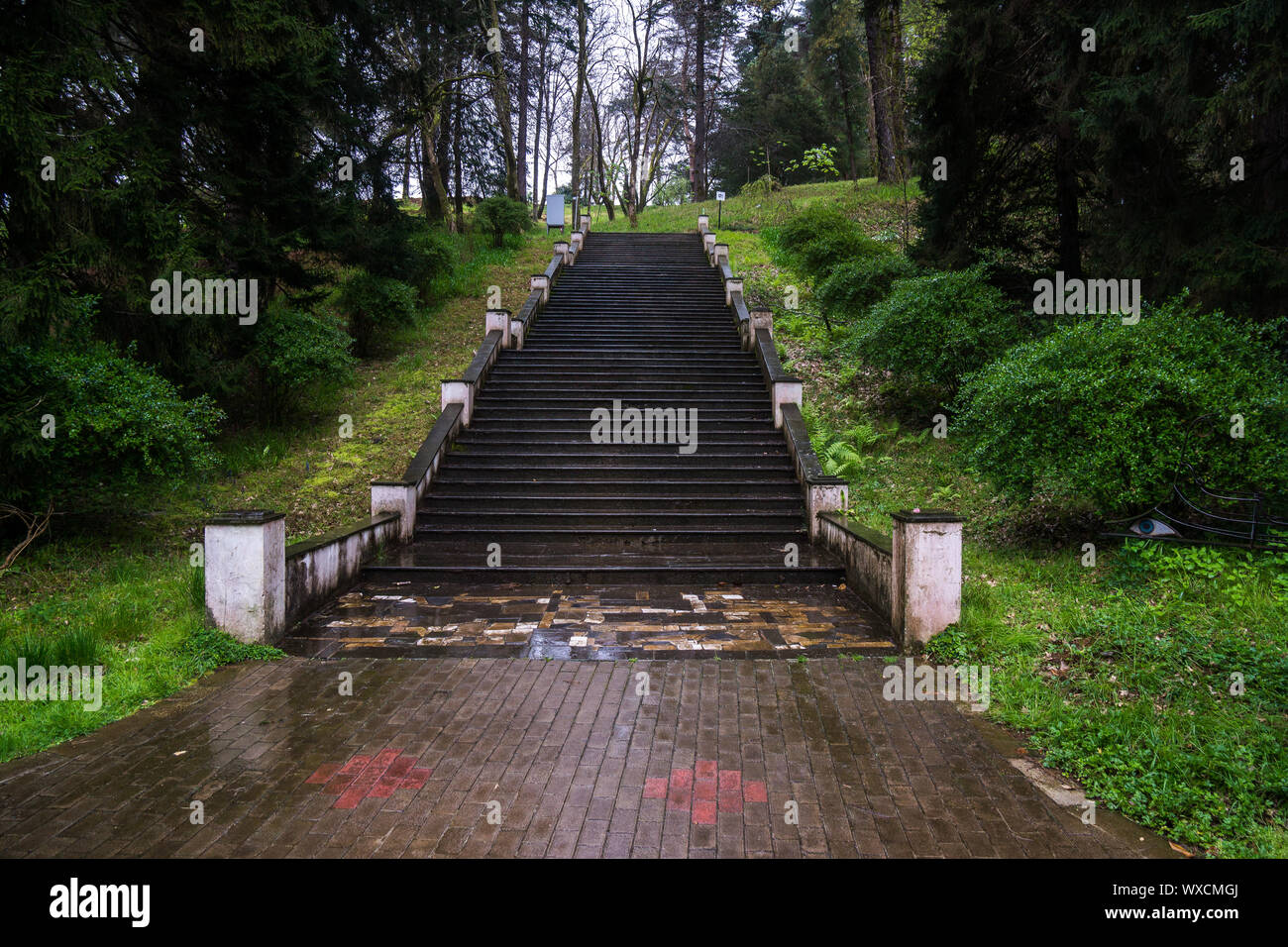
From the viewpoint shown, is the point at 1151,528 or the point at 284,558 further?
the point at 1151,528

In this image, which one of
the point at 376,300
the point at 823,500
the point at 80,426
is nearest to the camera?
the point at 80,426

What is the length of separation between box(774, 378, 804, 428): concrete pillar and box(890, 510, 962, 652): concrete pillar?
5866mm

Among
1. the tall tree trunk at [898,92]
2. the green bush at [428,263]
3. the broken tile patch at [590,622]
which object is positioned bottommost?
the broken tile patch at [590,622]

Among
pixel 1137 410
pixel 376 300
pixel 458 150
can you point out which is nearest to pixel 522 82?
pixel 458 150

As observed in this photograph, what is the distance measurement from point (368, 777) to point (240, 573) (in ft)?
8.94

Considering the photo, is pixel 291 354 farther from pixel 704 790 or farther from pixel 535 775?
pixel 704 790

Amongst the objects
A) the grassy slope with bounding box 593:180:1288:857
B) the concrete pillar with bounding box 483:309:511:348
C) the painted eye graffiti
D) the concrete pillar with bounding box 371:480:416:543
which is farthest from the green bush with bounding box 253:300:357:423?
the painted eye graffiti

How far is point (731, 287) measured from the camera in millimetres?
16844

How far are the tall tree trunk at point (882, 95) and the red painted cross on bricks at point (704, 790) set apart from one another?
78.1ft

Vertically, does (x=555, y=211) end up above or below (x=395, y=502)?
above

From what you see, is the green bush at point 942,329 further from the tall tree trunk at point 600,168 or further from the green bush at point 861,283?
the tall tree trunk at point 600,168

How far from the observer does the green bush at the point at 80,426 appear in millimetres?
7125

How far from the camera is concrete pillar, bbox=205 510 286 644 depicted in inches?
218

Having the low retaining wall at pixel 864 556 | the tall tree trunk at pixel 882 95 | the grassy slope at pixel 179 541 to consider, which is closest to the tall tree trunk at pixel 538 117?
the tall tree trunk at pixel 882 95
